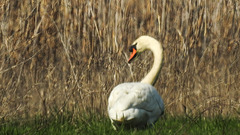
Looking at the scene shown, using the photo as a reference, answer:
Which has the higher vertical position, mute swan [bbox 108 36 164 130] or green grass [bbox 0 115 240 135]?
mute swan [bbox 108 36 164 130]

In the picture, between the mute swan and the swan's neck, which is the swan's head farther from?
the mute swan

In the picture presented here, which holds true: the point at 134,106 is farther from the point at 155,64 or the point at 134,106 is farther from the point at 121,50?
the point at 121,50

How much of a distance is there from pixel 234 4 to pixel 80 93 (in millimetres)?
2084

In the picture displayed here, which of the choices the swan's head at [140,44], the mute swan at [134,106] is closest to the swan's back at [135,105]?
the mute swan at [134,106]

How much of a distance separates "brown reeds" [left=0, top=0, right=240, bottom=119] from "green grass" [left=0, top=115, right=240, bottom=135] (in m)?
0.36

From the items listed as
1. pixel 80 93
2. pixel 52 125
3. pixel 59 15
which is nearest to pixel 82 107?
pixel 80 93

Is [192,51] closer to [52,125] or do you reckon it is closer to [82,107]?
[82,107]

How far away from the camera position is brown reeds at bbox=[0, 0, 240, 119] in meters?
5.55

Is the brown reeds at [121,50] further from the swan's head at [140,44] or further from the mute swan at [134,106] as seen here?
the mute swan at [134,106]

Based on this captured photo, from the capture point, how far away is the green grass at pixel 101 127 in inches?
169

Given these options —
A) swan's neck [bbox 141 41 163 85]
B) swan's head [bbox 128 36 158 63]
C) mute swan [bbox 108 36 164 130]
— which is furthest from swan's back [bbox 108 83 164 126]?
swan's head [bbox 128 36 158 63]

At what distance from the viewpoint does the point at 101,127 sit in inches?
184

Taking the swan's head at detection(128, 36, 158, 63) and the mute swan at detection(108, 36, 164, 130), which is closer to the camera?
the mute swan at detection(108, 36, 164, 130)

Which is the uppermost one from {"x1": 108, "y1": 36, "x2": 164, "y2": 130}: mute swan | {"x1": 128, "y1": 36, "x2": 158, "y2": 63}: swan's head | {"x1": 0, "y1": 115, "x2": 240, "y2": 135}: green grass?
{"x1": 128, "y1": 36, "x2": 158, "y2": 63}: swan's head
